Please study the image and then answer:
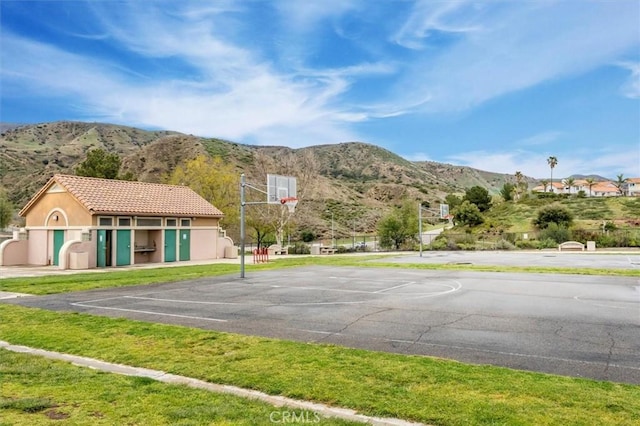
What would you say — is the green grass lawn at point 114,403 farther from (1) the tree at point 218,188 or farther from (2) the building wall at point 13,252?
(1) the tree at point 218,188

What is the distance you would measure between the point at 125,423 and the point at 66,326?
6.05 metres

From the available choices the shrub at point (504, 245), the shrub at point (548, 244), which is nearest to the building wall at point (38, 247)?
the shrub at point (504, 245)

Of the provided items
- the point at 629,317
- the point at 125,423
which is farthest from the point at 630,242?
the point at 125,423

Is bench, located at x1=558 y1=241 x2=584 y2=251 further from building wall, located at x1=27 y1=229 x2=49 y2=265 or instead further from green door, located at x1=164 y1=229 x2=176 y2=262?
building wall, located at x1=27 y1=229 x2=49 y2=265

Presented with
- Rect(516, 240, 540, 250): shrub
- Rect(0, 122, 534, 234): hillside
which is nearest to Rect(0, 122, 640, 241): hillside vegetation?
Rect(0, 122, 534, 234): hillside

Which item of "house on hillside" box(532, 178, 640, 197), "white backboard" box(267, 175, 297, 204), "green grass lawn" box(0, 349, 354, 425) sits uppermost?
"house on hillside" box(532, 178, 640, 197)

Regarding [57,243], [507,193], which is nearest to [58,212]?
[57,243]

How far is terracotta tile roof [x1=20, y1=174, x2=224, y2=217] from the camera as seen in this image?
89.7ft

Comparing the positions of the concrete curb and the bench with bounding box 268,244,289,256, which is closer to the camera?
the concrete curb

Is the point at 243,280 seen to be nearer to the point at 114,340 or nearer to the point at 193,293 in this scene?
the point at 193,293

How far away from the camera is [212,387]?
239 inches

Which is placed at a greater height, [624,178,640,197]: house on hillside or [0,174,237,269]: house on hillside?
[624,178,640,197]: house on hillside

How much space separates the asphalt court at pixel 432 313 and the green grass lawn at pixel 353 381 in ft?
2.76

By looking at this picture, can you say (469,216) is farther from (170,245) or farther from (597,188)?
(597,188)
